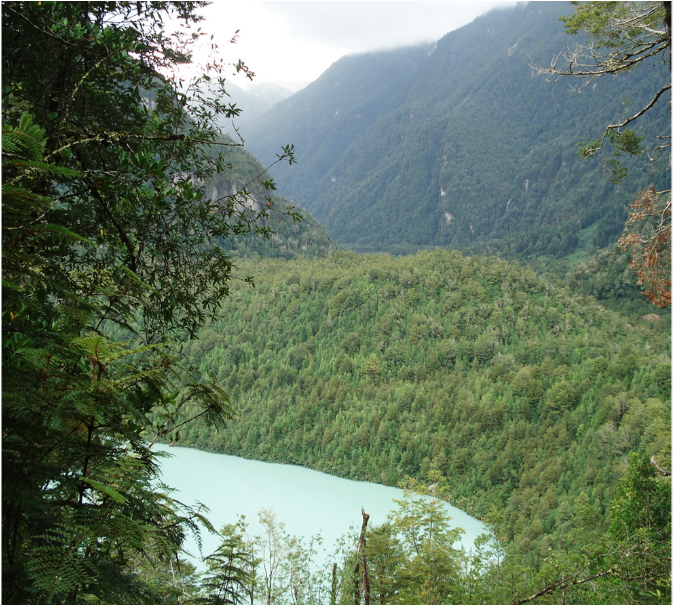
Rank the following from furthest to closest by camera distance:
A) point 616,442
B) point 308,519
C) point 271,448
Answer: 1. point 271,448
2. point 616,442
3. point 308,519

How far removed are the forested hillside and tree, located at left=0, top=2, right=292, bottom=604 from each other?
22.3m

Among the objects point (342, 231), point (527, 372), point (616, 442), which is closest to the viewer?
point (616, 442)

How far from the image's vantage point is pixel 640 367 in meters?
31.3

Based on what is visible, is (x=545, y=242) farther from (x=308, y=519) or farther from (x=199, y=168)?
(x=199, y=168)

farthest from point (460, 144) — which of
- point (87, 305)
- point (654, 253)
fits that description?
point (87, 305)

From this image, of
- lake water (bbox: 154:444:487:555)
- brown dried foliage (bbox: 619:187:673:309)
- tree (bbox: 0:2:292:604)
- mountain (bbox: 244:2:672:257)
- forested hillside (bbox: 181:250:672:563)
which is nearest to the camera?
tree (bbox: 0:2:292:604)

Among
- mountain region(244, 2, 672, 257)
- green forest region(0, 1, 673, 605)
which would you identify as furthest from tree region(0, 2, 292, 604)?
mountain region(244, 2, 672, 257)

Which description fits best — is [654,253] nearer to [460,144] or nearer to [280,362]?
[280,362]

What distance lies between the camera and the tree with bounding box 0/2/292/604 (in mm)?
1168

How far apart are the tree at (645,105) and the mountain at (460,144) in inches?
3639

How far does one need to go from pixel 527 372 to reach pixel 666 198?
114 ft

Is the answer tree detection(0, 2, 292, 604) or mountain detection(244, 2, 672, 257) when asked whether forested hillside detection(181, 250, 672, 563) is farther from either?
mountain detection(244, 2, 672, 257)

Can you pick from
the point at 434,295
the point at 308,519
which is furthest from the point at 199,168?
the point at 434,295

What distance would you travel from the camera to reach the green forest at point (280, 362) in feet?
4.30
